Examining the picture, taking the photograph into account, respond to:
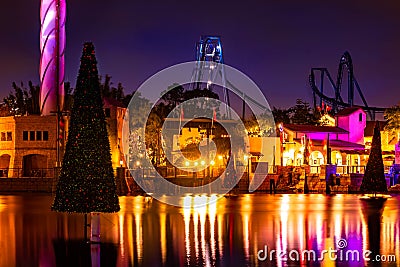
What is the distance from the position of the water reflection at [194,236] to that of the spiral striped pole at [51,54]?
3448 centimetres

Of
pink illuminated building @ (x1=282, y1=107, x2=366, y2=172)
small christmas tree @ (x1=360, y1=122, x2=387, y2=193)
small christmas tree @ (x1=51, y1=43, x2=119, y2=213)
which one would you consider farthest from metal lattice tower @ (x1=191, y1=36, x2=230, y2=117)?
small christmas tree @ (x1=51, y1=43, x2=119, y2=213)

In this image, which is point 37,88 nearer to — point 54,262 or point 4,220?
point 4,220

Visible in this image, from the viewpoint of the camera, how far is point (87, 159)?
17.2 m

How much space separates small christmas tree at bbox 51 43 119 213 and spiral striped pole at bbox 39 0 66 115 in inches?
1747

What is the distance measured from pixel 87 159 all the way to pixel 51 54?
46130 millimetres

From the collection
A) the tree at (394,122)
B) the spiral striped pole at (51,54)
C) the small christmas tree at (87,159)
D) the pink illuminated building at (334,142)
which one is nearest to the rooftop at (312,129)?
the pink illuminated building at (334,142)

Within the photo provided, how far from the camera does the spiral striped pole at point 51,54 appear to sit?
200 ft

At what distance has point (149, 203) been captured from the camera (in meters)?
33.3

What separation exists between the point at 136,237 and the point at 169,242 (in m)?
1.38

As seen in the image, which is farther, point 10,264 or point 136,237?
point 136,237

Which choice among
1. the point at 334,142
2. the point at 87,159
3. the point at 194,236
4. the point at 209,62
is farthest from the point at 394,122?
the point at 87,159

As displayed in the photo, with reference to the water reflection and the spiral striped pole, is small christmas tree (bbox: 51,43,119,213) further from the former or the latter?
the spiral striped pole

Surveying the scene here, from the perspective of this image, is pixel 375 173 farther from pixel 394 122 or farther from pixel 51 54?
pixel 51 54

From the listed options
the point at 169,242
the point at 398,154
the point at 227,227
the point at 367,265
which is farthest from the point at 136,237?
the point at 398,154
